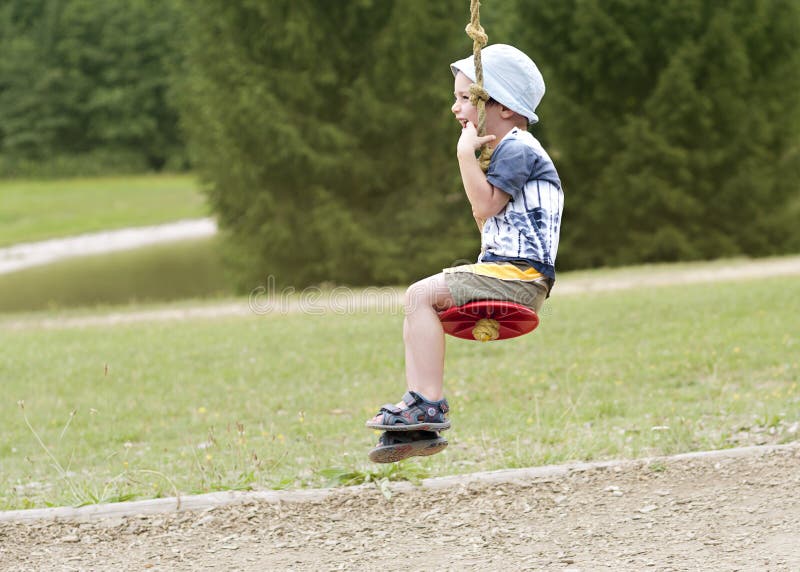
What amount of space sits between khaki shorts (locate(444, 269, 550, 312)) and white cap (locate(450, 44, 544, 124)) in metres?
0.68

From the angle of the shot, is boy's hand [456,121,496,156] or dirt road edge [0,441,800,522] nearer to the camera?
boy's hand [456,121,496,156]

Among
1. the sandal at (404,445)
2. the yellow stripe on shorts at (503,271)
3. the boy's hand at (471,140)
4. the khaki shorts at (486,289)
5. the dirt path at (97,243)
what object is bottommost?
the dirt path at (97,243)

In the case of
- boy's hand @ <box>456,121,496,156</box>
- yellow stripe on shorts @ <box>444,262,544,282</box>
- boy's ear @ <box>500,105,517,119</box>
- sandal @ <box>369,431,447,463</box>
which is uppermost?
boy's ear @ <box>500,105,517,119</box>

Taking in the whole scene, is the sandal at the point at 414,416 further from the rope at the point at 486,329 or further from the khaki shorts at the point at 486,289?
the khaki shorts at the point at 486,289

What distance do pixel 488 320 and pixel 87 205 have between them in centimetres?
4013

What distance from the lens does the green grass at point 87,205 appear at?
36.9 m

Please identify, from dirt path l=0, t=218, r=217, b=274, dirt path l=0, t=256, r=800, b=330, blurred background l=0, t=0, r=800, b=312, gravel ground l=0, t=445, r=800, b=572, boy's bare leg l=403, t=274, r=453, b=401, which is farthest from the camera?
dirt path l=0, t=218, r=217, b=274

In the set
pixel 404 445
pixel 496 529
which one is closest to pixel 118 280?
pixel 496 529

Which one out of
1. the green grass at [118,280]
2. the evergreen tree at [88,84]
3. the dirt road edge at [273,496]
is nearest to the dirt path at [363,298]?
the green grass at [118,280]

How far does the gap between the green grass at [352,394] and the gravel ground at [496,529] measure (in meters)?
0.36

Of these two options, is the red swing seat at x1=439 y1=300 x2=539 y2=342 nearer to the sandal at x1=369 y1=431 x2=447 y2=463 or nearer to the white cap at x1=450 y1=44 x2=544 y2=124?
the sandal at x1=369 y1=431 x2=447 y2=463

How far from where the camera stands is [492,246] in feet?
14.0

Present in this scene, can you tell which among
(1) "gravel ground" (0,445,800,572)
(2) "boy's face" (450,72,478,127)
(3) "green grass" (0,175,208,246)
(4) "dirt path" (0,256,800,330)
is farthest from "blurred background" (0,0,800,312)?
(2) "boy's face" (450,72,478,127)

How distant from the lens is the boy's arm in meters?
4.06
